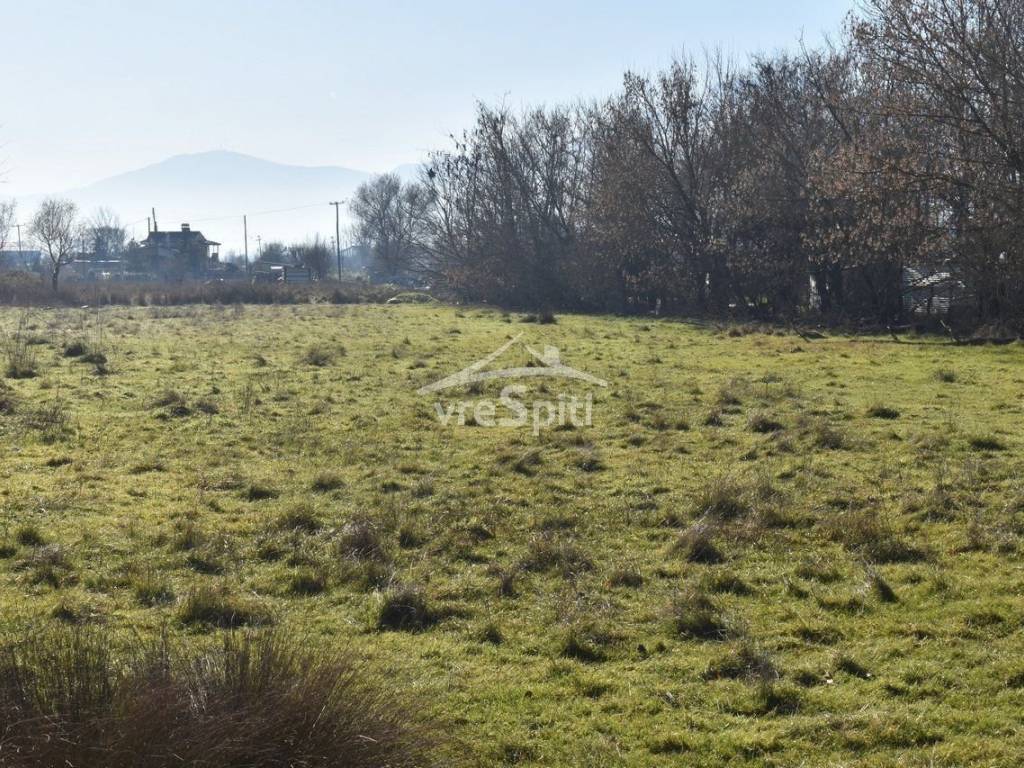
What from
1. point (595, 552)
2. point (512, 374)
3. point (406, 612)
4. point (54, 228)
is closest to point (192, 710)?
point (406, 612)

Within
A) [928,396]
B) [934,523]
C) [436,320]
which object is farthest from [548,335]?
[934,523]

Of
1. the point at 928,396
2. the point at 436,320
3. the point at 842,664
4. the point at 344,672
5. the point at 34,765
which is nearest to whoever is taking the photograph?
the point at 34,765

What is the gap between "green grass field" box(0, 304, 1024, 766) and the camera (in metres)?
5.12

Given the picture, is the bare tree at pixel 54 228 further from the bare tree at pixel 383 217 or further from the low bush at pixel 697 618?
the low bush at pixel 697 618

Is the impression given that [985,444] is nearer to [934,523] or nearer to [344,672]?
[934,523]

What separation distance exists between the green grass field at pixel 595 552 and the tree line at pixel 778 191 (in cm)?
519

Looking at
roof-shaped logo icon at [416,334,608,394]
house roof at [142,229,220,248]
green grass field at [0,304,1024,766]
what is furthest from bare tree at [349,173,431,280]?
green grass field at [0,304,1024,766]

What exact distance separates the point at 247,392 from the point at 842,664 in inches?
525

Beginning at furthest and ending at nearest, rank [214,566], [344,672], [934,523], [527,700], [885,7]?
[885,7] → [934,523] → [214,566] → [527,700] → [344,672]

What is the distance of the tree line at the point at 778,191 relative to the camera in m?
18.8

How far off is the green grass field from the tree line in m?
5.19

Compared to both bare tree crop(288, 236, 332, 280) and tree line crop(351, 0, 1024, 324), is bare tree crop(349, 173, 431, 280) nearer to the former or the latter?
bare tree crop(288, 236, 332, 280)

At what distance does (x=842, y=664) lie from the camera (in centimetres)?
562

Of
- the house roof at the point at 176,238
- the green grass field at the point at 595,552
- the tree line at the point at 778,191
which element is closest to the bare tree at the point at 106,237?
the house roof at the point at 176,238
